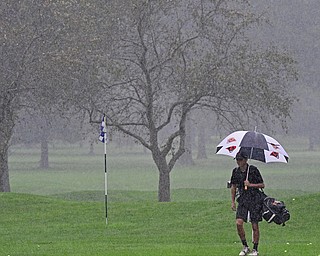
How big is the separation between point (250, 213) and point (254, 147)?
1.14m

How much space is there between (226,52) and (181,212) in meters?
10.8

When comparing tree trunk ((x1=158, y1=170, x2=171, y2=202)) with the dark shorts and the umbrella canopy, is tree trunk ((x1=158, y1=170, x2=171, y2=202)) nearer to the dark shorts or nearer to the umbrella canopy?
the umbrella canopy

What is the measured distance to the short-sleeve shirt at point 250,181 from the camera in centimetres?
1577

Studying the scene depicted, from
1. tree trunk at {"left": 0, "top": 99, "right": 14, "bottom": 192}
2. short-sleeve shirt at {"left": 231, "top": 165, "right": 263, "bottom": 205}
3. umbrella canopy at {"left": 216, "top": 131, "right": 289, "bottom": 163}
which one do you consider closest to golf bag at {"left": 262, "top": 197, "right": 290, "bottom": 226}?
short-sleeve shirt at {"left": 231, "top": 165, "right": 263, "bottom": 205}

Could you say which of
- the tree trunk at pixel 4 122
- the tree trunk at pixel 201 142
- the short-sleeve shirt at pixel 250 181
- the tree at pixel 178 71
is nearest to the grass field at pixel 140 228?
the short-sleeve shirt at pixel 250 181

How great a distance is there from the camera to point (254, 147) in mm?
16344

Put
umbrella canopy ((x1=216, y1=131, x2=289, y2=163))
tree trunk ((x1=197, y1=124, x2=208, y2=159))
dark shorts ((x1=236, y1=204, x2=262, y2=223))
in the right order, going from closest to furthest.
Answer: dark shorts ((x1=236, y1=204, x2=262, y2=223)) → umbrella canopy ((x1=216, y1=131, x2=289, y2=163)) → tree trunk ((x1=197, y1=124, x2=208, y2=159))

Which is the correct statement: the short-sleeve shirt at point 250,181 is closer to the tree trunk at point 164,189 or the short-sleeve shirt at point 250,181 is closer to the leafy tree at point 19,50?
the leafy tree at point 19,50

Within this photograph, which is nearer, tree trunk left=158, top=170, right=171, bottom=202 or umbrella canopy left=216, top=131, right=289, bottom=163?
umbrella canopy left=216, top=131, right=289, bottom=163

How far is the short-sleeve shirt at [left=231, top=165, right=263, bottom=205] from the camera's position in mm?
15773

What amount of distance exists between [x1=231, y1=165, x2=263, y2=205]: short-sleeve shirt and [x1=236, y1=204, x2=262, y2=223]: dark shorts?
0.31 ft

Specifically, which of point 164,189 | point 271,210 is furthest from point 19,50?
point 271,210

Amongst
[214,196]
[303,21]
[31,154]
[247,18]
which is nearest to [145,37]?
[247,18]

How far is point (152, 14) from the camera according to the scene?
36906mm
